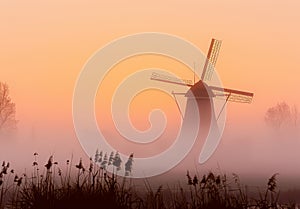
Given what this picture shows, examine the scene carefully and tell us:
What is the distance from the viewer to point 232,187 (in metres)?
11.6

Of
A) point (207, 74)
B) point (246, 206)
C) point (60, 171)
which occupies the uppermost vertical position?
point (207, 74)

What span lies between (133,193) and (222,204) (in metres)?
1.77

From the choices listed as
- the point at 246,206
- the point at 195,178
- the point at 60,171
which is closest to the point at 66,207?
the point at 60,171

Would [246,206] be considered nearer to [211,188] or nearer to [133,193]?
[211,188]

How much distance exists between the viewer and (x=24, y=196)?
12266mm

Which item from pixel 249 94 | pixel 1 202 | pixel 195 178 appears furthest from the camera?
pixel 249 94

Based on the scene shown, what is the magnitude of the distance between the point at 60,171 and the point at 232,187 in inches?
126

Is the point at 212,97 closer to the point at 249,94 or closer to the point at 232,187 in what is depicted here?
the point at 249,94

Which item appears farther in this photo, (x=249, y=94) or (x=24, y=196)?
(x=249, y=94)

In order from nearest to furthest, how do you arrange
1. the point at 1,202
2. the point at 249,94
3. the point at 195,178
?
the point at 195,178
the point at 1,202
the point at 249,94

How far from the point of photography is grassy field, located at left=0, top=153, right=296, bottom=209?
11.2 metres

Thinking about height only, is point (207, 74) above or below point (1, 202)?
above

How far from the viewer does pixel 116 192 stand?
38.4 feet

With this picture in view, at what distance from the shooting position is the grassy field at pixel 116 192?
439 inches
